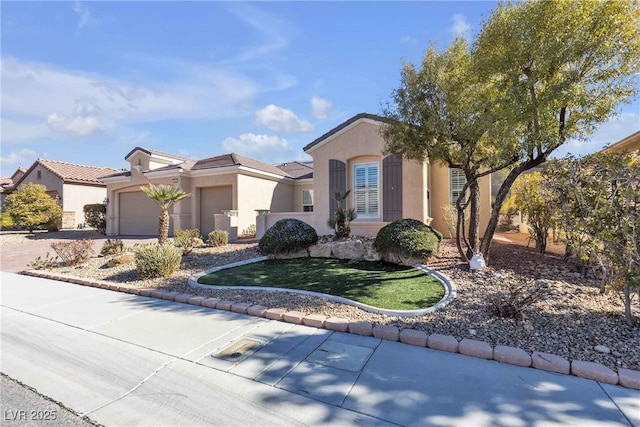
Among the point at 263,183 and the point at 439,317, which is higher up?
the point at 263,183

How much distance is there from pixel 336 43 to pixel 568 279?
8995 mm

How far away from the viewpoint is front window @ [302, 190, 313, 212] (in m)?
21.0

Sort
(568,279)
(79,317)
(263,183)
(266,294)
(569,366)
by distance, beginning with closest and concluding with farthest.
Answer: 1. (569,366)
2. (79,317)
3. (266,294)
4. (568,279)
5. (263,183)

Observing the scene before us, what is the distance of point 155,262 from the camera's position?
8172mm

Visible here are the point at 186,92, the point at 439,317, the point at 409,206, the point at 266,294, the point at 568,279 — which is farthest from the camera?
the point at 186,92

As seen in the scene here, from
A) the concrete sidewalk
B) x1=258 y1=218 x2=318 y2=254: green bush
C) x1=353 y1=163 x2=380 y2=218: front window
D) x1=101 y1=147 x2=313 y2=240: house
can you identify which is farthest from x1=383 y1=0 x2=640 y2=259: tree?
x1=101 y1=147 x2=313 y2=240: house

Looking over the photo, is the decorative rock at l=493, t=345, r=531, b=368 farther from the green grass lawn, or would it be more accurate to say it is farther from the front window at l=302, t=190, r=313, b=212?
the front window at l=302, t=190, r=313, b=212

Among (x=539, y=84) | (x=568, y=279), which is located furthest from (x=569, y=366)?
(x=539, y=84)

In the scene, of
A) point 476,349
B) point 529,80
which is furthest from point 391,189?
point 476,349

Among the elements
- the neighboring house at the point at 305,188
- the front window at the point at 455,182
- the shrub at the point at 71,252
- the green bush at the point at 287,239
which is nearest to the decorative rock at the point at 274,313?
the green bush at the point at 287,239

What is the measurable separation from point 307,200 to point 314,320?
16.4 metres

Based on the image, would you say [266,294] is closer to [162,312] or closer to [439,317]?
[162,312]

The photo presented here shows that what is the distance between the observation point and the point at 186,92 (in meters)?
13.4

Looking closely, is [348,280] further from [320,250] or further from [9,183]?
[9,183]
